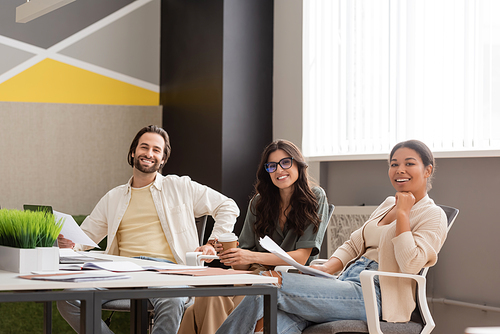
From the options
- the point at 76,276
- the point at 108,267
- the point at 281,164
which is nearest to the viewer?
the point at 76,276

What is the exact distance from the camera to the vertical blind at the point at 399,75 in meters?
3.50

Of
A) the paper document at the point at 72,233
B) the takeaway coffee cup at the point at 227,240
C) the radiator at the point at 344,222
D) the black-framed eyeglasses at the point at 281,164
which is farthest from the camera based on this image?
the radiator at the point at 344,222

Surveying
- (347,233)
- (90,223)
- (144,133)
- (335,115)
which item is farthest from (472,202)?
(90,223)

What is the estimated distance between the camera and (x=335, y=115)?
4.30 m

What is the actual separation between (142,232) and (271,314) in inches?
67.6

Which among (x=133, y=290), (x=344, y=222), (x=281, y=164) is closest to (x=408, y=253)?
(x=281, y=164)

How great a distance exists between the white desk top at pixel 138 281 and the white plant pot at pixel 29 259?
0.04m

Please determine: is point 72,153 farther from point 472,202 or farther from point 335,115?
point 472,202

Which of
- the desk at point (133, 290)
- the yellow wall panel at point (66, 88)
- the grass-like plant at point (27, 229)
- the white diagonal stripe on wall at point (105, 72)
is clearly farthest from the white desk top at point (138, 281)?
the white diagonal stripe on wall at point (105, 72)

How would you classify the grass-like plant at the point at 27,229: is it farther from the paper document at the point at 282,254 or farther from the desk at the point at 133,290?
the paper document at the point at 282,254

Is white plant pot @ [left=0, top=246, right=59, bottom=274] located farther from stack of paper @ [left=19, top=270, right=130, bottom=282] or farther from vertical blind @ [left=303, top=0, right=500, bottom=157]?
vertical blind @ [left=303, top=0, right=500, bottom=157]

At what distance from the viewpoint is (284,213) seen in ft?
9.67

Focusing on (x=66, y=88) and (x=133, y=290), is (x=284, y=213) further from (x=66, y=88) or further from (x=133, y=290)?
(x=66, y=88)

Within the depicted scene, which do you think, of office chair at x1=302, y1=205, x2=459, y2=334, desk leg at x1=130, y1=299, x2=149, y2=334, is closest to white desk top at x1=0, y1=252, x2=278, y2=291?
office chair at x1=302, y1=205, x2=459, y2=334
